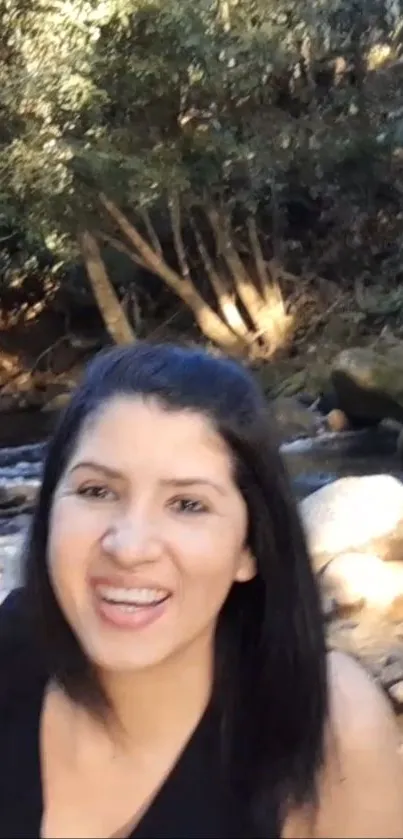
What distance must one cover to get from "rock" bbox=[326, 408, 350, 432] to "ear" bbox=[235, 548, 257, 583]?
24.2ft

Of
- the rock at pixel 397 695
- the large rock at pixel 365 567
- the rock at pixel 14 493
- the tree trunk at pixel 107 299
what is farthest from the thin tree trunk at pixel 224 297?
the rock at pixel 397 695

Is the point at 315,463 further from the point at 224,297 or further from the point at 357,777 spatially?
the point at 357,777

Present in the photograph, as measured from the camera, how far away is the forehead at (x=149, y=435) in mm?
984

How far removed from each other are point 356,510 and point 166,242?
26.9 feet

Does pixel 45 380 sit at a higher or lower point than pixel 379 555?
lower

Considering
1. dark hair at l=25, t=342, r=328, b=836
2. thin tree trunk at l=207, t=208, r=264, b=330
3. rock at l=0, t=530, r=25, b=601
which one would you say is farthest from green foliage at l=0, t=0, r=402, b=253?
dark hair at l=25, t=342, r=328, b=836

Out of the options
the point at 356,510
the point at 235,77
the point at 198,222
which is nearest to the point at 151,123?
the point at 235,77

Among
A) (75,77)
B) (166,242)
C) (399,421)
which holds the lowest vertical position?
(399,421)

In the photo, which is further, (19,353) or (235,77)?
(19,353)

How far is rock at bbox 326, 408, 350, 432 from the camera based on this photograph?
838 centimetres

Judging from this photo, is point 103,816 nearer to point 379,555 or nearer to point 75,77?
point 379,555

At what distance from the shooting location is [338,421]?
27.6ft

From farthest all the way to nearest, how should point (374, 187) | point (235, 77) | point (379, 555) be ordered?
point (374, 187) → point (235, 77) → point (379, 555)

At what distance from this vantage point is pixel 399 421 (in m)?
8.20
